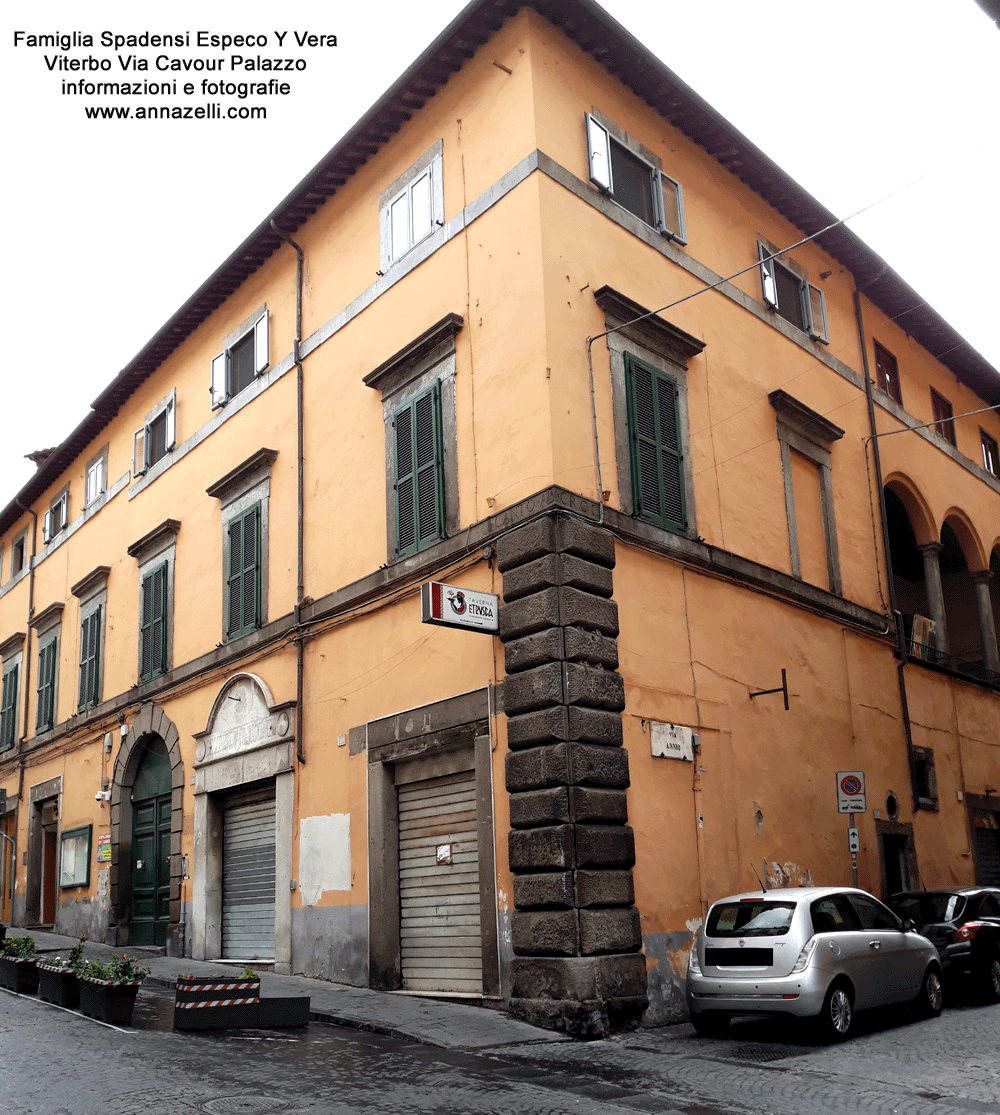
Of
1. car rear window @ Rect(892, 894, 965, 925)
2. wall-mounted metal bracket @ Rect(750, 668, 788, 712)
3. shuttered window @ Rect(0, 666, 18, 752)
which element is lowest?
car rear window @ Rect(892, 894, 965, 925)

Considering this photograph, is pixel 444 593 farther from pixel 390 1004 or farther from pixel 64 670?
pixel 64 670

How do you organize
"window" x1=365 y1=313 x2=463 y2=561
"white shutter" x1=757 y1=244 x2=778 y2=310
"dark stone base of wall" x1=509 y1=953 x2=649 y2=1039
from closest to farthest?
"dark stone base of wall" x1=509 y1=953 x2=649 y2=1039 < "window" x1=365 y1=313 x2=463 y2=561 < "white shutter" x1=757 y1=244 x2=778 y2=310

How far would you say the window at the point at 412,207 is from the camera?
1511 cm

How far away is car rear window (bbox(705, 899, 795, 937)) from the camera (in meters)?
10.5

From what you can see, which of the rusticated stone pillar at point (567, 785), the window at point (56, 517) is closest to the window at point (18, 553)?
the window at point (56, 517)

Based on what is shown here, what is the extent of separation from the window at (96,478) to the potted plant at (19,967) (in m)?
11.4

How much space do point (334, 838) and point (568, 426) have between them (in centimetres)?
611

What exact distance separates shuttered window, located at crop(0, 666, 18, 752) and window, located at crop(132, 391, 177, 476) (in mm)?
8561

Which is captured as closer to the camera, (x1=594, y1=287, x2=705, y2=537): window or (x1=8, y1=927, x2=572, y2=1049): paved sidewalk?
(x1=8, y1=927, x2=572, y2=1049): paved sidewalk

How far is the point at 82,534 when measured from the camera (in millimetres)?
24969

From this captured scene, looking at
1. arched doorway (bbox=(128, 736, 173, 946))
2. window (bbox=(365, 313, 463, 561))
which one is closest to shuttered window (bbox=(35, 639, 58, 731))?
arched doorway (bbox=(128, 736, 173, 946))

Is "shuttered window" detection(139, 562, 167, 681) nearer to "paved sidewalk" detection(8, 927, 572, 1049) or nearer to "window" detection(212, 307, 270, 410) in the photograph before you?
"window" detection(212, 307, 270, 410)

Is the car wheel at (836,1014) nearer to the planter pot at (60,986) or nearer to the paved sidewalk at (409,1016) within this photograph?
the paved sidewalk at (409,1016)

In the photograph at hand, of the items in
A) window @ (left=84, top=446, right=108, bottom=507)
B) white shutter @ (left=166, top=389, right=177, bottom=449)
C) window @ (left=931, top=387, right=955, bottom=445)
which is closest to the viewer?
white shutter @ (left=166, top=389, right=177, bottom=449)
